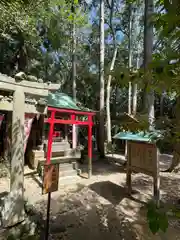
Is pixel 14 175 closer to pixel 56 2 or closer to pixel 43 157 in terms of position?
pixel 43 157

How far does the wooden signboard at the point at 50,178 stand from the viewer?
2381mm

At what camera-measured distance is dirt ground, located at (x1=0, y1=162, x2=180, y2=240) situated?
2.89 metres

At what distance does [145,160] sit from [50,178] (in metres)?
2.54

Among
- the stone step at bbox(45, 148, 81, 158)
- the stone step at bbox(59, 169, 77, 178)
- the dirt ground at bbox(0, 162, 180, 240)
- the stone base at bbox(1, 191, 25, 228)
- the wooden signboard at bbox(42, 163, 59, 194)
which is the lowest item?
the dirt ground at bbox(0, 162, 180, 240)

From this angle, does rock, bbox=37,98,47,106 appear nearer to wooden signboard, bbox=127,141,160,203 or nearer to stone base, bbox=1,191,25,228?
stone base, bbox=1,191,25,228

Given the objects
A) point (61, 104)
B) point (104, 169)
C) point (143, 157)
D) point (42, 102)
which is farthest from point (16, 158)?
point (104, 169)

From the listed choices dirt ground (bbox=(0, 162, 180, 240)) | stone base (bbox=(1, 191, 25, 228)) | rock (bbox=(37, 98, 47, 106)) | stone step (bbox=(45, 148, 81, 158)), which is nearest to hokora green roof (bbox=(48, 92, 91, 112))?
stone step (bbox=(45, 148, 81, 158))

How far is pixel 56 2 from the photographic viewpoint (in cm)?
652

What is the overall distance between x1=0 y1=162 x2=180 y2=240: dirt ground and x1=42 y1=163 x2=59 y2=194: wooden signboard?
981 mm

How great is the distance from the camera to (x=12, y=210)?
2.77 meters

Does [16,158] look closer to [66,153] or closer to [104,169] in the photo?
[66,153]

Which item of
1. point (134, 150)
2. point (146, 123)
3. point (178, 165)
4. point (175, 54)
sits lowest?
point (178, 165)

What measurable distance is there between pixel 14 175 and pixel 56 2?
6.80m

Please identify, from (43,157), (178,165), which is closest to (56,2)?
(43,157)
